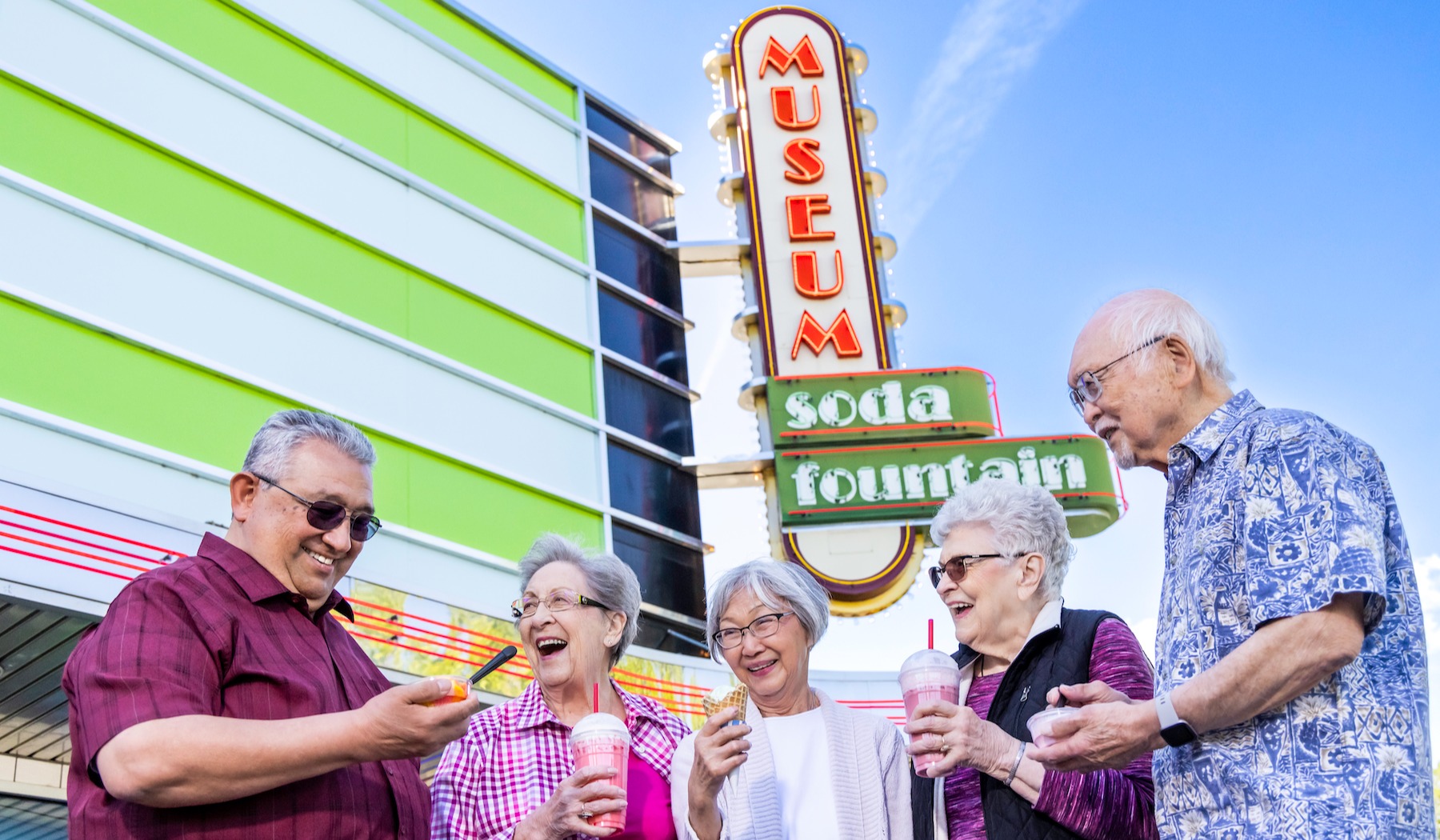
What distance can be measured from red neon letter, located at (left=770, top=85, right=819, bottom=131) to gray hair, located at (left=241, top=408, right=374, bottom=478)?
42.5 ft

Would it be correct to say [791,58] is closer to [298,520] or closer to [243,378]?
[243,378]

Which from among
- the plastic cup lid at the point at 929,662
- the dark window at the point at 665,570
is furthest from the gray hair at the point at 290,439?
the dark window at the point at 665,570

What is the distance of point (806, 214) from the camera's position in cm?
1479

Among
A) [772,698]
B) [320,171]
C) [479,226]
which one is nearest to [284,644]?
[772,698]

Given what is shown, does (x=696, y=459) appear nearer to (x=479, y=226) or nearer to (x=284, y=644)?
(x=479, y=226)

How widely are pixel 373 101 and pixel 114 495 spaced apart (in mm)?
5067

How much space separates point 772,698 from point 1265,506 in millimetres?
1685

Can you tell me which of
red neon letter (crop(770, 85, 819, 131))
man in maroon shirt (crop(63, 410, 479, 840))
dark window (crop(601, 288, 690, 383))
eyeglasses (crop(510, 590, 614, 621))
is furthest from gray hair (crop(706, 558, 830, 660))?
red neon letter (crop(770, 85, 819, 131))

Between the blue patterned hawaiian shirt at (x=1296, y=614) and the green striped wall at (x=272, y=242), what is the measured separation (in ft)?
27.4

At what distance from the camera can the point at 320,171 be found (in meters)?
10.6

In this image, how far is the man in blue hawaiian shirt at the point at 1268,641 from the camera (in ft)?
7.34

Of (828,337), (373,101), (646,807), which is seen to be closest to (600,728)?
(646,807)

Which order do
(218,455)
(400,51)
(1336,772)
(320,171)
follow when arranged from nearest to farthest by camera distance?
(1336,772) → (218,455) → (320,171) → (400,51)

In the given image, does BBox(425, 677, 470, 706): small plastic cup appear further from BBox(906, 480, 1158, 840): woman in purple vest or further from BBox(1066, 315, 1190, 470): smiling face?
BBox(1066, 315, 1190, 470): smiling face
